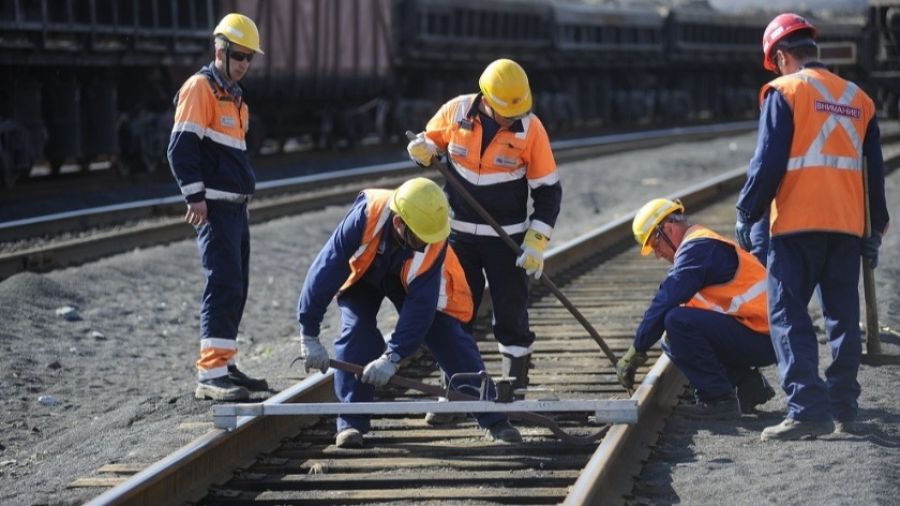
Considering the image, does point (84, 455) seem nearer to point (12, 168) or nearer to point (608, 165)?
point (12, 168)

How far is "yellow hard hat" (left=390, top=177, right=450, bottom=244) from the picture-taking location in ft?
20.3

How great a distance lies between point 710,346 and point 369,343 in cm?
169

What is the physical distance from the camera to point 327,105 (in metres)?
25.8

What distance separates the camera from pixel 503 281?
737cm

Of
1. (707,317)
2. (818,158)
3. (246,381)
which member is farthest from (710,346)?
(246,381)

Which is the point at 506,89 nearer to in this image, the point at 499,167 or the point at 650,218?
the point at 499,167

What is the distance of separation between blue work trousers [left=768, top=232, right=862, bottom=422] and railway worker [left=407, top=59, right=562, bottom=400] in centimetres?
118

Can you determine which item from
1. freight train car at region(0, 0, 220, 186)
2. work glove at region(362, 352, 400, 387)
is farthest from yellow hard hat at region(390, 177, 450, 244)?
freight train car at region(0, 0, 220, 186)

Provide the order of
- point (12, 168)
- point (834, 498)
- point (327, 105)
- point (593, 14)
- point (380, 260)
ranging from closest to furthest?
point (834, 498), point (380, 260), point (12, 168), point (327, 105), point (593, 14)

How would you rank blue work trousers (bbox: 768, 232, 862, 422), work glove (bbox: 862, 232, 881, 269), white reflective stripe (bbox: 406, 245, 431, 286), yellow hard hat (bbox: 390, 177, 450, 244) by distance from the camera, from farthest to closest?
work glove (bbox: 862, 232, 881, 269), blue work trousers (bbox: 768, 232, 862, 422), white reflective stripe (bbox: 406, 245, 431, 286), yellow hard hat (bbox: 390, 177, 450, 244)

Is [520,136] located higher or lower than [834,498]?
higher

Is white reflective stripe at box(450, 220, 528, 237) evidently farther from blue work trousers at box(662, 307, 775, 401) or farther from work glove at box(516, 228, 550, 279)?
blue work trousers at box(662, 307, 775, 401)

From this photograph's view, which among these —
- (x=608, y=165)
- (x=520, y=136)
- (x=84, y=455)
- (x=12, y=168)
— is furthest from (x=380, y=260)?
(x=608, y=165)

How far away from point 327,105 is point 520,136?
18.9m
